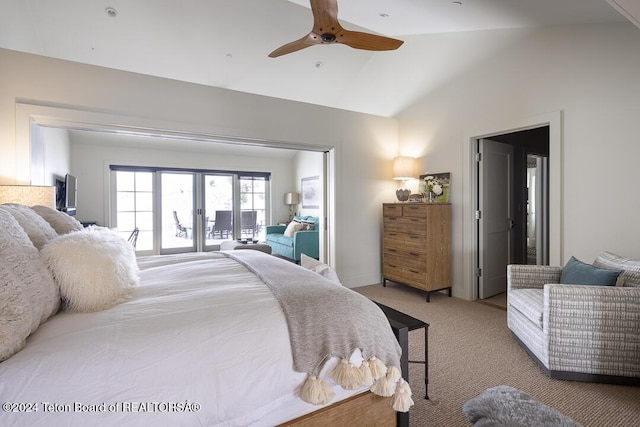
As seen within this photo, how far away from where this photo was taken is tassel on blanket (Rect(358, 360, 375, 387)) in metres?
1.24

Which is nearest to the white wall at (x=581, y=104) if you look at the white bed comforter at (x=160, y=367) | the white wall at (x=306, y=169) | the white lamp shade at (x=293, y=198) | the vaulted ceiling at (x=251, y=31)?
the vaulted ceiling at (x=251, y=31)

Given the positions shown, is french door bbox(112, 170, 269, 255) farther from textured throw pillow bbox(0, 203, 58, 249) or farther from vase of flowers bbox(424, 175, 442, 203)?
textured throw pillow bbox(0, 203, 58, 249)

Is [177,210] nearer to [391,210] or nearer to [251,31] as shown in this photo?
[251,31]

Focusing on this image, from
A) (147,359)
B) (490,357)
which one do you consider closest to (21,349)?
(147,359)

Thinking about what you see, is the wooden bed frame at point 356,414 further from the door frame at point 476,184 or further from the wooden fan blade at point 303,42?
the door frame at point 476,184

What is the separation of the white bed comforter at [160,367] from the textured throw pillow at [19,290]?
49 millimetres

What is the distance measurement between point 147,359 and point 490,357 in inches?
97.5

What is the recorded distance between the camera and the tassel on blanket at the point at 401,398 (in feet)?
4.44

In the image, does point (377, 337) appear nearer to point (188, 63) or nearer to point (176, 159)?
point (188, 63)

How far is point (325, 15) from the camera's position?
195 cm

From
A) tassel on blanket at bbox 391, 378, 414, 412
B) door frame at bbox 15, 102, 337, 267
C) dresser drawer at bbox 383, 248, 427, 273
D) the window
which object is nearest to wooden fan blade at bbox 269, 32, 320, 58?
door frame at bbox 15, 102, 337, 267

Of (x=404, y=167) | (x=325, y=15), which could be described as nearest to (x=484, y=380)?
(x=325, y=15)

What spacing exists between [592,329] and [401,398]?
161 cm

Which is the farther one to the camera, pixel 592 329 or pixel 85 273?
pixel 592 329
